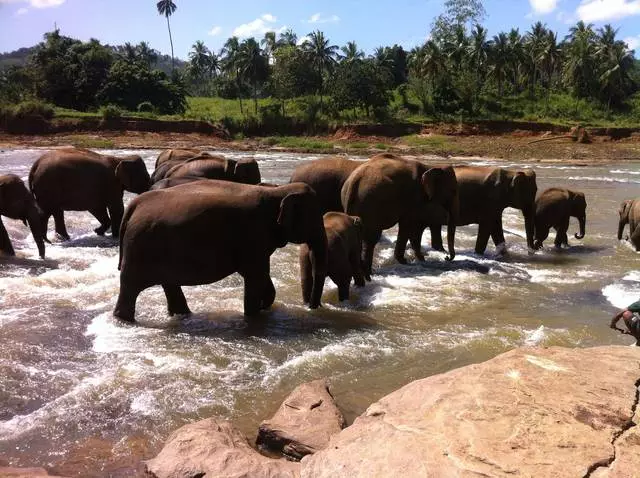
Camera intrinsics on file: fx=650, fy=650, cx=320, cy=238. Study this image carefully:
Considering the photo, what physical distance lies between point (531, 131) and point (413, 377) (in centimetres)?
5488

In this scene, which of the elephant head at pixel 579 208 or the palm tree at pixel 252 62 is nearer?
the elephant head at pixel 579 208

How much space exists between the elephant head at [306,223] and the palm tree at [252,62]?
57.6 meters

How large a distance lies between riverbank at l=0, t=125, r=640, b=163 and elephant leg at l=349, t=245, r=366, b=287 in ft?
125

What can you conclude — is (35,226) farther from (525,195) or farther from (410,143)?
(410,143)

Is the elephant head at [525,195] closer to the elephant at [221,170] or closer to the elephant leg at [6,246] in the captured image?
the elephant at [221,170]

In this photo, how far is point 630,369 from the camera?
15.8 ft

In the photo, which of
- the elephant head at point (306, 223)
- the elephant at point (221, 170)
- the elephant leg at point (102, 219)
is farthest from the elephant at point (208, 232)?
the elephant leg at point (102, 219)

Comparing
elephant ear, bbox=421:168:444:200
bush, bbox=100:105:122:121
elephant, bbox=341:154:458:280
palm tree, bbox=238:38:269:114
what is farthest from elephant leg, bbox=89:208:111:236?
palm tree, bbox=238:38:269:114

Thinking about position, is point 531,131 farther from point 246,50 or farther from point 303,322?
point 303,322

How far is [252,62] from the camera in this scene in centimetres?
6425

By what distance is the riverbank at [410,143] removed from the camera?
158 feet

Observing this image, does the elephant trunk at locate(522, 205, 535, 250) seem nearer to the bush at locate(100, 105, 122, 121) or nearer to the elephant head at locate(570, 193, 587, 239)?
the elephant head at locate(570, 193, 587, 239)

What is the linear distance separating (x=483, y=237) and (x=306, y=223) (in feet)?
21.5

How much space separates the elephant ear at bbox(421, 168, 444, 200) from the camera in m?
11.3
